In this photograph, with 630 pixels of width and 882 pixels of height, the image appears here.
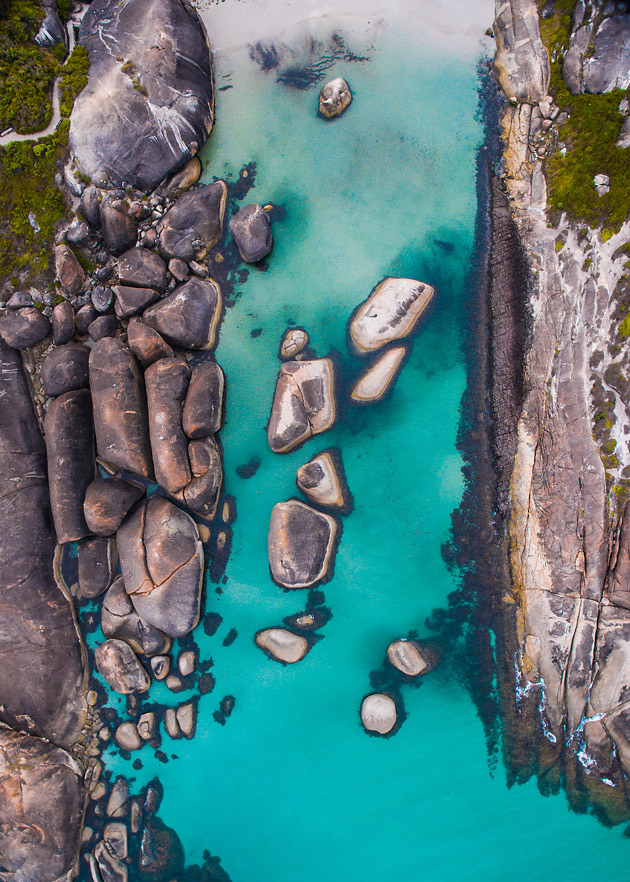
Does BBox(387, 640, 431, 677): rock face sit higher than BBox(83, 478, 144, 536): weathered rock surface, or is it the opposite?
BBox(83, 478, 144, 536): weathered rock surface

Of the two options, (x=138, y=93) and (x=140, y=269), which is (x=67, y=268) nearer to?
(x=140, y=269)

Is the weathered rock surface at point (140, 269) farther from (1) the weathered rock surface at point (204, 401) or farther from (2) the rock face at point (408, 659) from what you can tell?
(2) the rock face at point (408, 659)

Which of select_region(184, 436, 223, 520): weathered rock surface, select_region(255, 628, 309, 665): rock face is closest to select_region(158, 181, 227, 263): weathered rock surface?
select_region(184, 436, 223, 520): weathered rock surface

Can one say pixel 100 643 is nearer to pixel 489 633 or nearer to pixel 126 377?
pixel 126 377

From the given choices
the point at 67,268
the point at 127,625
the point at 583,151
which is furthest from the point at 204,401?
the point at 583,151

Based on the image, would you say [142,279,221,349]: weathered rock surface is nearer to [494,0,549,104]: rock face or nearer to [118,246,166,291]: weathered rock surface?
[118,246,166,291]: weathered rock surface

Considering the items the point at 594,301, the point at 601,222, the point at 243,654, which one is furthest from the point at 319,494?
the point at 601,222

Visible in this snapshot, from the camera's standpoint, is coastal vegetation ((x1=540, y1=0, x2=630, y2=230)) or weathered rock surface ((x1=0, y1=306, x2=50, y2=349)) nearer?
coastal vegetation ((x1=540, y1=0, x2=630, y2=230))
